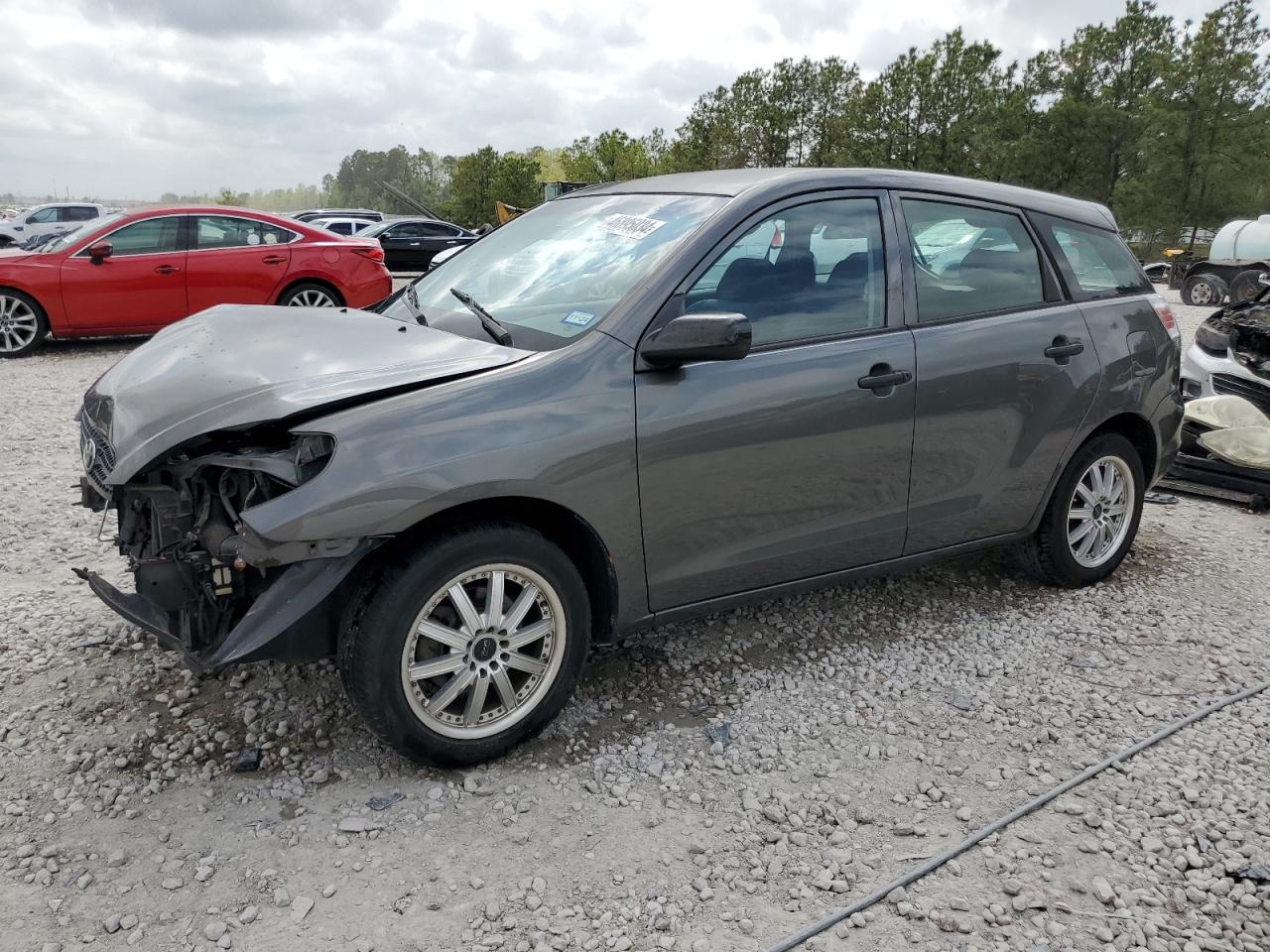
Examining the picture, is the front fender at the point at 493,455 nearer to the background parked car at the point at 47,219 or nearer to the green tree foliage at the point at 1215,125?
the background parked car at the point at 47,219

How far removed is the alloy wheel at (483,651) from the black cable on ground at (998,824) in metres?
1.10

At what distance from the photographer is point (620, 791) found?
3.04m

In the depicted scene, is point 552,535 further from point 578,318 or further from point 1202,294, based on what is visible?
point 1202,294

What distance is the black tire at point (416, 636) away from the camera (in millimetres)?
2809

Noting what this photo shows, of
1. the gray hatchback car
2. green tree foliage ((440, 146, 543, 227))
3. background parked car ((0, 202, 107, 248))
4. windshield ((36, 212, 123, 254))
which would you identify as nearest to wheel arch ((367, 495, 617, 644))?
the gray hatchback car

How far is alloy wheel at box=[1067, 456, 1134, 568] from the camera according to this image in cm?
452

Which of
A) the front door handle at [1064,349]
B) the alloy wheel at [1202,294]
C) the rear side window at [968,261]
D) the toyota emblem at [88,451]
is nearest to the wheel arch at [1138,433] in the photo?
the front door handle at [1064,349]

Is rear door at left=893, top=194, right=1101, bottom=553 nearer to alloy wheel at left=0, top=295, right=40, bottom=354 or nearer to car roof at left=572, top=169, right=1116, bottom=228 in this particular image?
car roof at left=572, top=169, right=1116, bottom=228

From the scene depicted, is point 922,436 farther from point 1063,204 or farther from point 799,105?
point 799,105

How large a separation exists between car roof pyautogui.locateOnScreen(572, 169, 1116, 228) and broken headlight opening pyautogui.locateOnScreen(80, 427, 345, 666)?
1799 mm

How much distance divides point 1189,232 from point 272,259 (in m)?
43.1

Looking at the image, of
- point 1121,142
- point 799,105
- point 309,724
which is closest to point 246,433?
point 309,724

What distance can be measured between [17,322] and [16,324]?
0.02 m

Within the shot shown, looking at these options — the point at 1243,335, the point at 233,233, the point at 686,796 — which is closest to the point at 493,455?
the point at 686,796
